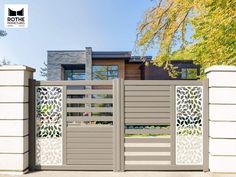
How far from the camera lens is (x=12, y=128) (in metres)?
7.16

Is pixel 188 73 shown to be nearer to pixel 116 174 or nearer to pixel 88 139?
pixel 88 139

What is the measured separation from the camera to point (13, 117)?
7148 millimetres

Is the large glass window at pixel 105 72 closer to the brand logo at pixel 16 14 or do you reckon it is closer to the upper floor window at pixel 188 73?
the upper floor window at pixel 188 73

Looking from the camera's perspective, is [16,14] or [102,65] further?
[102,65]

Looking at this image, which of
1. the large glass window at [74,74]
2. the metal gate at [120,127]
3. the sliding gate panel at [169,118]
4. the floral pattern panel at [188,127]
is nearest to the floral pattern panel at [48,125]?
the metal gate at [120,127]

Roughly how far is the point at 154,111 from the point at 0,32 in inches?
797

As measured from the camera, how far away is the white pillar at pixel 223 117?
23.2ft

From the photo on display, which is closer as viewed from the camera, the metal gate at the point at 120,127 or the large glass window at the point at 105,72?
the metal gate at the point at 120,127

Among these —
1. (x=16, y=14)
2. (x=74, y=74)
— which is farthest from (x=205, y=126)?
(x=74, y=74)

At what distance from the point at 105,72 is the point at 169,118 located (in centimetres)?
1870

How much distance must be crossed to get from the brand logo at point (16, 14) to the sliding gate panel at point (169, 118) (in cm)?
460

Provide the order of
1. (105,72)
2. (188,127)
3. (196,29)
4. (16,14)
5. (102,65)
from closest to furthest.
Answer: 1. (188,127)
2. (16,14)
3. (196,29)
4. (102,65)
5. (105,72)

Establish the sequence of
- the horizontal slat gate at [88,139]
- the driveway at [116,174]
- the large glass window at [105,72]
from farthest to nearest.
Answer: the large glass window at [105,72] < the horizontal slat gate at [88,139] < the driveway at [116,174]

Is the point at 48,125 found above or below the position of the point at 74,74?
below
